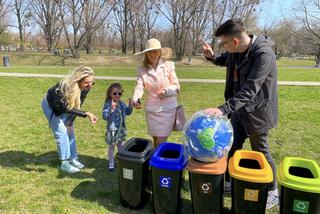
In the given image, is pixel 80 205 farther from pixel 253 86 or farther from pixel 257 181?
pixel 253 86

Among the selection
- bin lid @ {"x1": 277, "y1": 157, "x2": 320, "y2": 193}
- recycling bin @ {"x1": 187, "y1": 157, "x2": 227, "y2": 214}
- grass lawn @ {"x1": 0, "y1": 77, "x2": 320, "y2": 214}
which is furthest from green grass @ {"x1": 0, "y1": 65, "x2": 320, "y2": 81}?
bin lid @ {"x1": 277, "y1": 157, "x2": 320, "y2": 193}

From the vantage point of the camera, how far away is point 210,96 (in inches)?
407

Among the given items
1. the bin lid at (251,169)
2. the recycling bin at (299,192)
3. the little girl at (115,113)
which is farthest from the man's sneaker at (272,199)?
the little girl at (115,113)

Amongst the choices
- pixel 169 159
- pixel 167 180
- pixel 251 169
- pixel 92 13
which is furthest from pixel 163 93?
pixel 92 13

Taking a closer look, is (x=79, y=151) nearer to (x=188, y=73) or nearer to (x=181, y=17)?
(x=188, y=73)

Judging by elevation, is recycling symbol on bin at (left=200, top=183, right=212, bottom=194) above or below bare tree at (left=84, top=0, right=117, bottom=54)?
below

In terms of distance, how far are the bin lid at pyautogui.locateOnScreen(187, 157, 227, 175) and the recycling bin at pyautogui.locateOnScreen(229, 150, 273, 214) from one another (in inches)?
3.1

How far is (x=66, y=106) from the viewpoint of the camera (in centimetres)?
373

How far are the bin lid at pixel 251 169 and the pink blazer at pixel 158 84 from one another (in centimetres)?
110

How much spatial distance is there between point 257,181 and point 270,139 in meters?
3.47

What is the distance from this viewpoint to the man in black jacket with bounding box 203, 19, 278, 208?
2736mm

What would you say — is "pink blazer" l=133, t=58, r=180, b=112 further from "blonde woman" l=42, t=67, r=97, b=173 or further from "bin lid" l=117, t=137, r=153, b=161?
"blonde woman" l=42, t=67, r=97, b=173

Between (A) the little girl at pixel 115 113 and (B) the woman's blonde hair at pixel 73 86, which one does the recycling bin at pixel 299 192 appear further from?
(B) the woman's blonde hair at pixel 73 86

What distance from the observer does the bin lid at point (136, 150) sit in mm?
3047
